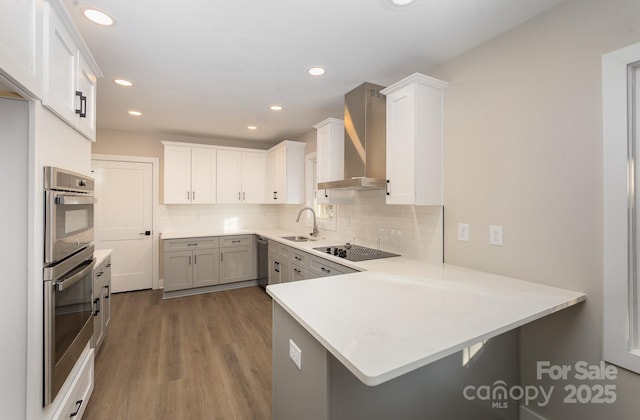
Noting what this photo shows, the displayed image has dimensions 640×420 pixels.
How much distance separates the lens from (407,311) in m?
1.34

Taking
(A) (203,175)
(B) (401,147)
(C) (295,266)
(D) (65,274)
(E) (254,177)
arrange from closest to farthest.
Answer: (D) (65,274), (B) (401,147), (C) (295,266), (A) (203,175), (E) (254,177)

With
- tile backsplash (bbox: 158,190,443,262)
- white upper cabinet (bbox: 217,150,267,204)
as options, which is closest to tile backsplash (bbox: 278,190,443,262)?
tile backsplash (bbox: 158,190,443,262)

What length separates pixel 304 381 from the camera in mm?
1314

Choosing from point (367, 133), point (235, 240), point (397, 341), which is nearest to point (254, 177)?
point (235, 240)

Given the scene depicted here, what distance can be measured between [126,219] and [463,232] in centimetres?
462

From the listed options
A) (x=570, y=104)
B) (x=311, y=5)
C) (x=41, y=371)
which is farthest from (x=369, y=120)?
(x=41, y=371)

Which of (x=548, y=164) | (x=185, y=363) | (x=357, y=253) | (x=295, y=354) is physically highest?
(x=548, y=164)

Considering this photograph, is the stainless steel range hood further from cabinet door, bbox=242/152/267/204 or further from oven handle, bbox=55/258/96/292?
cabinet door, bbox=242/152/267/204

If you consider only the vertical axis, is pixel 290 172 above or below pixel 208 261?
above

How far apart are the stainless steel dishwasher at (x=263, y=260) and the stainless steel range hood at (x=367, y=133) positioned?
2018 millimetres

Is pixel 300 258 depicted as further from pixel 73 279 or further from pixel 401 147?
pixel 73 279

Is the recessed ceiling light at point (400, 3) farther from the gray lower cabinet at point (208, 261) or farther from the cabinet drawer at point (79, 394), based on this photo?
the gray lower cabinet at point (208, 261)

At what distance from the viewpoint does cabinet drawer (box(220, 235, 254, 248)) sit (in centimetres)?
452

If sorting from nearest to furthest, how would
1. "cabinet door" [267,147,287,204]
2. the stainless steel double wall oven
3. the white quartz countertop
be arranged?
the white quartz countertop, the stainless steel double wall oven, "cabinet door" [267,147,287,204]
